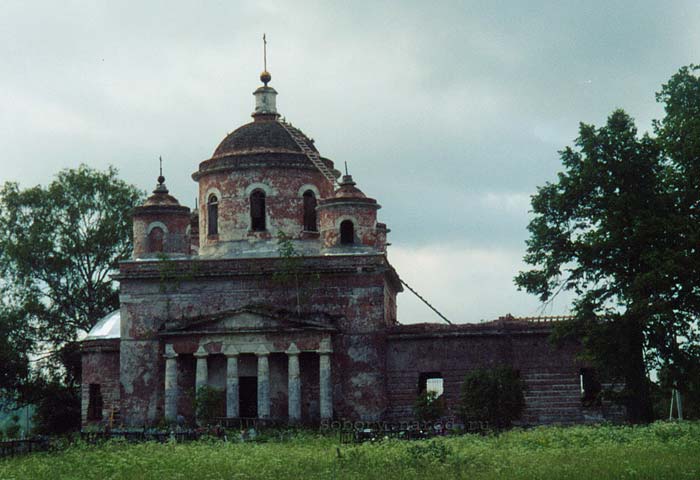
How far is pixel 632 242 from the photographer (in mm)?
30453

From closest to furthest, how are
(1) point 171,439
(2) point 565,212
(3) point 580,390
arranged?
1. (1) point 171,439
2. (2) point 565,212
3. (3) point 580,390

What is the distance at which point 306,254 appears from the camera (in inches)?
1553

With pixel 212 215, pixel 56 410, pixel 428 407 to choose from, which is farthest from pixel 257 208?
pixel 56 410

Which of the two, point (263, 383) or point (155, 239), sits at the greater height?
point (155, 239)

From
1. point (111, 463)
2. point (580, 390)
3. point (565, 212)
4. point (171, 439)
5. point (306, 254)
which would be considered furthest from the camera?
point (306, 254)

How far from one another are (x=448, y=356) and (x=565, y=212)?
7.34 meters

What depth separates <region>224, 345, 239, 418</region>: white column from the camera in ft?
119

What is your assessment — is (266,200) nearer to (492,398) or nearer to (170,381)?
(170,381)

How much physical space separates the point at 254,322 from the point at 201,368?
7.01 ft

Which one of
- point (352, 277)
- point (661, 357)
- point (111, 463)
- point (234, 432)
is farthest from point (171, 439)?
point (661, 357)

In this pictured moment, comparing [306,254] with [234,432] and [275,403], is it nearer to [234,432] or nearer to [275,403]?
[275,403]

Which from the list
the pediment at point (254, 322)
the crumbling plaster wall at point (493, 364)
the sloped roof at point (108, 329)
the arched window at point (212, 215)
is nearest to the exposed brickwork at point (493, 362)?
the crumbling plaster wall at point (493, 364)

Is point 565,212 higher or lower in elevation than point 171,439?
higher

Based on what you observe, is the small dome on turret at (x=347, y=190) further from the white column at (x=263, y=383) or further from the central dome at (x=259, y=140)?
the white column at (x=263, y=383)
